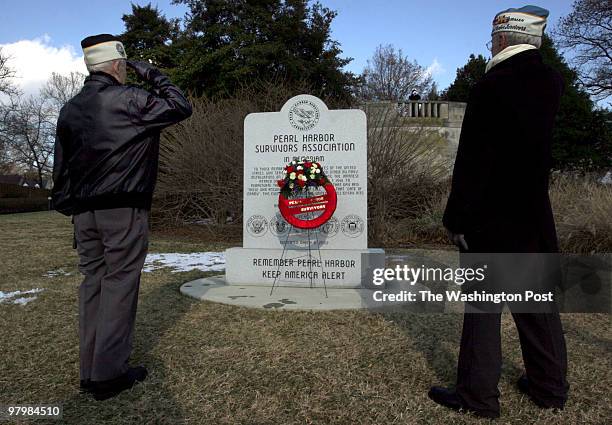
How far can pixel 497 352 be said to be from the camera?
2469mm

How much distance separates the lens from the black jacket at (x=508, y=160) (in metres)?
2.35

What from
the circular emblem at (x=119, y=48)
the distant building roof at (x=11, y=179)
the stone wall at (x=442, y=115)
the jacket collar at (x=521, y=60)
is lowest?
Result: the jacket collar at (x=521, y=60)

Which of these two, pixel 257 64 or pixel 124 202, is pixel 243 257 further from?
pixel 257 64

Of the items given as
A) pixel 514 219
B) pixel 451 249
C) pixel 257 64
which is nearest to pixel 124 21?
pixel 257 64

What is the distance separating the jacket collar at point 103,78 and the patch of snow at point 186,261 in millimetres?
4798

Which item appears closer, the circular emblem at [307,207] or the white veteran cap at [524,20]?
the white veteran cap at [524,20]

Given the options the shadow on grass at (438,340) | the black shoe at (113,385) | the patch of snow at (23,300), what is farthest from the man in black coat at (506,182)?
the patch of snow at (23,300)

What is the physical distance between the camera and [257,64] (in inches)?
768

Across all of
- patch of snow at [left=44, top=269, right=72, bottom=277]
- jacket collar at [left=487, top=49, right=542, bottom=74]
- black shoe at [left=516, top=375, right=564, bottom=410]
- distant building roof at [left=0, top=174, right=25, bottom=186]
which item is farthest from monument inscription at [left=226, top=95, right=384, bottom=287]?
distant building roof at [left=0, top=174, right=25, bottom=186]

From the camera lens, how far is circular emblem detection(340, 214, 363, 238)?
→ 6.04m

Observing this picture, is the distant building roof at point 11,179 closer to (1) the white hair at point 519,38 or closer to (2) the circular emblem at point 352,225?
(2) the circular emblem at point 352,225

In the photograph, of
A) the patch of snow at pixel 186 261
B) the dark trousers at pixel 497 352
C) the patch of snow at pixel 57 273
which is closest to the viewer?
the dark trousers at pixel 497 352

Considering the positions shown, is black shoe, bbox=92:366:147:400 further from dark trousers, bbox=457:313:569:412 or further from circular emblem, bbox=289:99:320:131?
circular emblem, bbox=289:99:320:131

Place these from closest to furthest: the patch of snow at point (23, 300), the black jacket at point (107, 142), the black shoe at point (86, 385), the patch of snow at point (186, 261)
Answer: the black jacket at point (107, 142) → the black shoe at point (86, 385) → the patch of snow at point (23, 300) → the patch of snow at point (186, 261)
